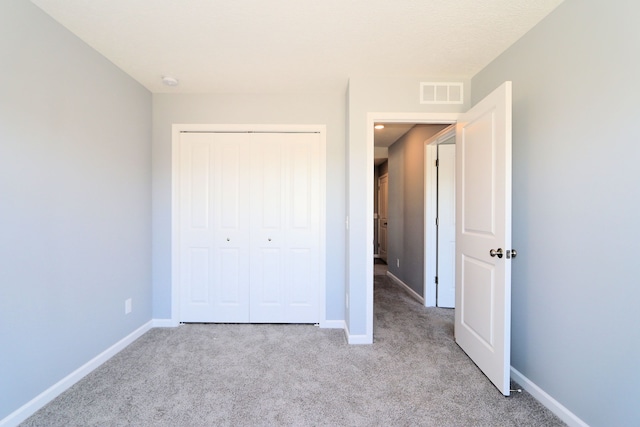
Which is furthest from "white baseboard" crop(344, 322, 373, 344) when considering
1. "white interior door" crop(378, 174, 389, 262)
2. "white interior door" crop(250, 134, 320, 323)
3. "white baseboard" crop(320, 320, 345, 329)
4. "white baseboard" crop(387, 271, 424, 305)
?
"white interior door" crop(378, 174, 389, 262)

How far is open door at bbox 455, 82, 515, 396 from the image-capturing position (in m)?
1.85

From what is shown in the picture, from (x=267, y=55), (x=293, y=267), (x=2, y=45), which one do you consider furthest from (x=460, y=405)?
(x=2, y=45)

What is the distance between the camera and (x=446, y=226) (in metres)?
3.64

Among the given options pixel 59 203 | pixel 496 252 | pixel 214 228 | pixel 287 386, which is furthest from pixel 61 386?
pixel 496 252

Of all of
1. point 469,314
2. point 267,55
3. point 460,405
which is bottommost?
point 460,405

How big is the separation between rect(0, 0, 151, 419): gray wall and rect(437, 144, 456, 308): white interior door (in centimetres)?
338

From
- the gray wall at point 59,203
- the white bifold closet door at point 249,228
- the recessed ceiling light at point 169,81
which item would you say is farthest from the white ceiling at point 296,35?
the white bifold closet door at point 249,228

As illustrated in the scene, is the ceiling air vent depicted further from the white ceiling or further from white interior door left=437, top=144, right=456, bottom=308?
white interior door left=437, top=144, right=456, bottom=308

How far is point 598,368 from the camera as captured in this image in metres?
1.47

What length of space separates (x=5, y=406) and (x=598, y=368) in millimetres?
3124

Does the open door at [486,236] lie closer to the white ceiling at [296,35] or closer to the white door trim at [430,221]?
the white ceiling at [296,35]

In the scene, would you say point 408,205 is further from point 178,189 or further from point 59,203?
point 59,203

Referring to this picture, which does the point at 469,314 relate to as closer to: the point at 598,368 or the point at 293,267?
the point at 598,368

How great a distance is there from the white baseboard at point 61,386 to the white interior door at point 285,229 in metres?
1.15
